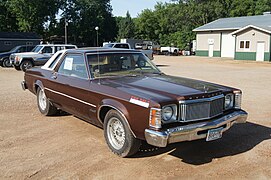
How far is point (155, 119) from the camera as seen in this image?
4234 mm

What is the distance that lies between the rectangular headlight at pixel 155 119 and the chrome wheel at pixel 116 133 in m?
0.70

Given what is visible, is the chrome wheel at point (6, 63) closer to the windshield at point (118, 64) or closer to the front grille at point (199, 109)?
the windshield at point (118, 64)

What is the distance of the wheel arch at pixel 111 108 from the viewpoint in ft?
15.0

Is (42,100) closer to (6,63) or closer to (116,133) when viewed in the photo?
(116,133)

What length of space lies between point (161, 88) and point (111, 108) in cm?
84

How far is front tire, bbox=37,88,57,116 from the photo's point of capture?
282 inches

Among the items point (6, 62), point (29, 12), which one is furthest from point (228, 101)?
point (29, 12)

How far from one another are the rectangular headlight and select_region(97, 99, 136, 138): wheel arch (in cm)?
42

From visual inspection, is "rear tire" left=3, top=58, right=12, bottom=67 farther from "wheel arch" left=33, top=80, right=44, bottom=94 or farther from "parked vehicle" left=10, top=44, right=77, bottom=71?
"wheel arch" left=33, top=80, right=44, bottom=94

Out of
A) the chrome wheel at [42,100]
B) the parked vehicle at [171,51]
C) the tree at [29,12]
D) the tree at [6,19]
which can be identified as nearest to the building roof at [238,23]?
the parked vehicle at [171,51]

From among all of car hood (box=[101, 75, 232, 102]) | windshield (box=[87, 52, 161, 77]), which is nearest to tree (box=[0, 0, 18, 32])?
windshield (box=[87, 52, 161, 77])

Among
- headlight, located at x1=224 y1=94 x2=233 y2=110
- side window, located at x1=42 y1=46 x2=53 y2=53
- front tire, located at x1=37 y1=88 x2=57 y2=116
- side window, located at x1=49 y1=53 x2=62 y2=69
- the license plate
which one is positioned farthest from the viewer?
side window, located at x1=42 y1=46 x2=53 y2=53

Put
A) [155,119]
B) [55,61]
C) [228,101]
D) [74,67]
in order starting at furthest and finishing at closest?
[55,61] → [74,67] → [228,101] → [155,119]

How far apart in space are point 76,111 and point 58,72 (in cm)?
114
